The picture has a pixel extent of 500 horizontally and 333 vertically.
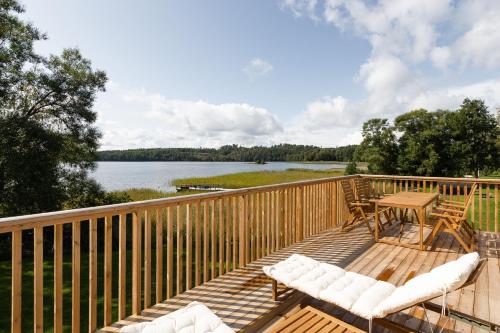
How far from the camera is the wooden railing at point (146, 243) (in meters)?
2.02

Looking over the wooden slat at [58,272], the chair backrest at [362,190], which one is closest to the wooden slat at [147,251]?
the wooden slat at [58,272]

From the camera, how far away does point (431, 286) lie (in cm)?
185

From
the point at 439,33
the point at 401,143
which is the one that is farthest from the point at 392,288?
the point at 401,143

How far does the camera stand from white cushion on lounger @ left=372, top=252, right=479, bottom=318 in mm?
1792

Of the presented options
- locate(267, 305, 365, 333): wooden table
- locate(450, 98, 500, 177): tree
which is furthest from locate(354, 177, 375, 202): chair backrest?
locate(450, 98, 500, 177): tree

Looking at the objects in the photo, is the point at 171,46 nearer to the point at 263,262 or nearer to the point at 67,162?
the point at 67,162

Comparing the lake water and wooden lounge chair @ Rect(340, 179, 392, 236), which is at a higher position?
wooden lounge chair @ Rect(340, 179, 392, 236)

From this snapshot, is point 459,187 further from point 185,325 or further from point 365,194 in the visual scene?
point 185,325

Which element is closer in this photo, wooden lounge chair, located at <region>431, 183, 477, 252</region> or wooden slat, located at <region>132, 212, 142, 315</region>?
wooden slat, located at <region>132, 212, 142, 315</region>

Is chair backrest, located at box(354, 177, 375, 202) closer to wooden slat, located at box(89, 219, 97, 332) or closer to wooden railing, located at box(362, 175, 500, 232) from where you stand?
wooden railing, located at box(362, 175, 500, 232)

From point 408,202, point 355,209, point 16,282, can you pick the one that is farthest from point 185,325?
point 355,209

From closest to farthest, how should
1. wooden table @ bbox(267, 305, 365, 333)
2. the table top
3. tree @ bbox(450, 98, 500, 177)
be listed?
wooden table @ bbox(267, 305, 365, 333) → the table top → tree @ bbox(450, 98, 500, 177)

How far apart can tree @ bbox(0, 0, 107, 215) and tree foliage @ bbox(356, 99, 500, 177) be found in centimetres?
2452

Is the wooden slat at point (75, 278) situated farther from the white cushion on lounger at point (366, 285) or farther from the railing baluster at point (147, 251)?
the white cushion on lounger at point (366, 285)
